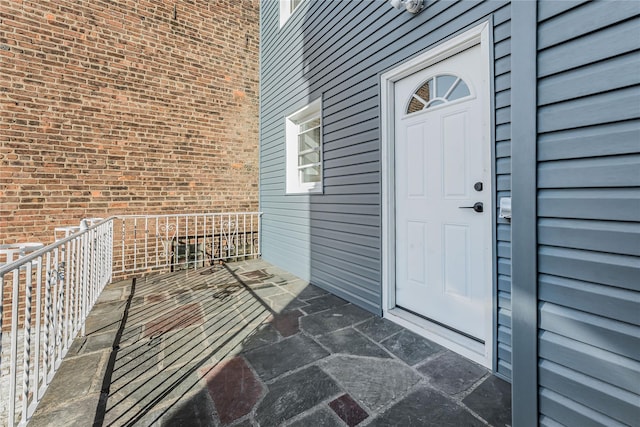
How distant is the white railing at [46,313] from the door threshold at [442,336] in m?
2.32

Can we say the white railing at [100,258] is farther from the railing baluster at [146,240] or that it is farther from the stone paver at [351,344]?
the stone paver at [351,344]

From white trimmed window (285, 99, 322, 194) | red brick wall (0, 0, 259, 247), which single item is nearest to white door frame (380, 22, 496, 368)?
white trimmed window (285, 99, 322, 194)

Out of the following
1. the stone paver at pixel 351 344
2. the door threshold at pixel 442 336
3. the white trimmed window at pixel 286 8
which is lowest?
the stone paver at pixel 351 344

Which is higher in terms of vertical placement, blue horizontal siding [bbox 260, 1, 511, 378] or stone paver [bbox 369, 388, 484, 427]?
blue horizontal siding [bbox 260, 1, 511, 378]

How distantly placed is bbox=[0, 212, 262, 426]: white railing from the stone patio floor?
252 millimetres

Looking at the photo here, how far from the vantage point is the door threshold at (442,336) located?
1940mm

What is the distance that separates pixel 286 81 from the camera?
4.44 meters

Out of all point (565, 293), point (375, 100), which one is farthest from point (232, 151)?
point (565, 293)

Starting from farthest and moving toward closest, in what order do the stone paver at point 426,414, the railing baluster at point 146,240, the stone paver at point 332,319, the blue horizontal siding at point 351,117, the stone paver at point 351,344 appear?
the railing baluster at point 146,240 → the stone paver at point 332,319 → the stone paver at point 351,344 → the blue horizontal siding at point 351,117 → the stone paver at point 426,414

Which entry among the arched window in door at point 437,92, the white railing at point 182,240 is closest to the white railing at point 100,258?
the white railing at point 182,240

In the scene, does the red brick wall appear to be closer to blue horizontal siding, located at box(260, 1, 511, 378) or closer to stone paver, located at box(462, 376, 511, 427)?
blue horizontal siding, located at box(260, 1, 511, 378)

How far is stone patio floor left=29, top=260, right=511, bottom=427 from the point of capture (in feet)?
4.88

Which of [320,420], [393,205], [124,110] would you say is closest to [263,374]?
[320,420]

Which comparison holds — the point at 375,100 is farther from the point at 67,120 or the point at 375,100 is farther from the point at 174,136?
the point at 67,120
